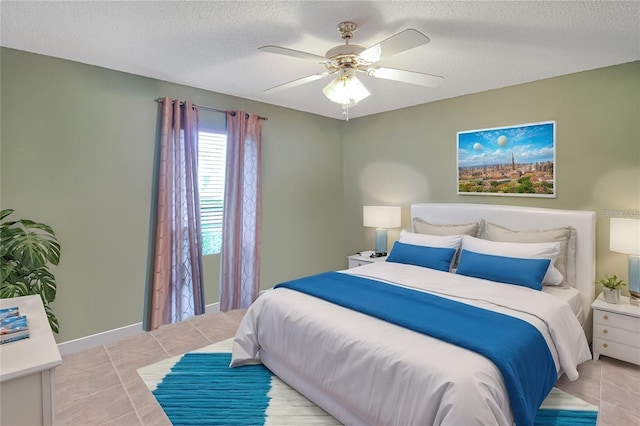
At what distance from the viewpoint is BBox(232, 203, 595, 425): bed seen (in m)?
1.66

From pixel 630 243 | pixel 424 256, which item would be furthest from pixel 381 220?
pixel 630 243

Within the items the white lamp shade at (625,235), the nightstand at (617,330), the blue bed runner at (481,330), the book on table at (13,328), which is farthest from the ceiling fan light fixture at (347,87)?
the nightstand at (617,330)

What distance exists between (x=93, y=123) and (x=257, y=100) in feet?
5.78

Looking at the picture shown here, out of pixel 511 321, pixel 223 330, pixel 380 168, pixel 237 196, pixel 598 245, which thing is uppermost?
pixel 380 168

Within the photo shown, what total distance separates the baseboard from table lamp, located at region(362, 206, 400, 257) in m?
2.80

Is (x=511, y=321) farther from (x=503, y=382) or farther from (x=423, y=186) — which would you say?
(x=423, y=186)

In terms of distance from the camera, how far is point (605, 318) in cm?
278

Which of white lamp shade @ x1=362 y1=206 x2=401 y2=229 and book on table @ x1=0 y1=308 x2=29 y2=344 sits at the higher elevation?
Result: white lamp shade @ x1=362 y1=206 x2=401 y2=229

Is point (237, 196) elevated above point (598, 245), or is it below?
above

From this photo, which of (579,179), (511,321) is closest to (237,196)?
(511,321)

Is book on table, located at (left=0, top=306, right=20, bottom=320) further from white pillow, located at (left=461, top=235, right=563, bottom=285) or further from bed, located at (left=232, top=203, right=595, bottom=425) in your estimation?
white pillow, located at (left=461, top=235, right=563, bottom=285)

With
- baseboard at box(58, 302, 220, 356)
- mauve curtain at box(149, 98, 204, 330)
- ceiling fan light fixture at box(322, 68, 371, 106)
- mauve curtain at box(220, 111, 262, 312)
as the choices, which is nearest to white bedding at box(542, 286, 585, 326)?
ceiling fan light fixture at box(322, 68, 371, 106)

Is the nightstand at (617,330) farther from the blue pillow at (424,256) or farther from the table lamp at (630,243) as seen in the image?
the blue pillow at (424,256)

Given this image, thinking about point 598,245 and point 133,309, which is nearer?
point 598,245
